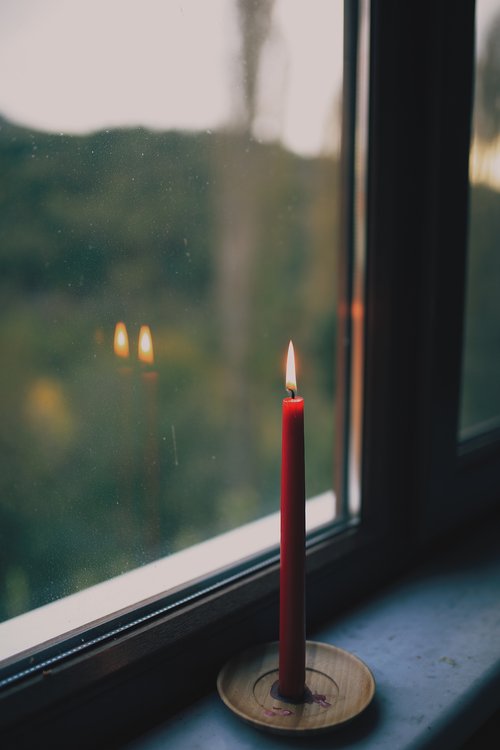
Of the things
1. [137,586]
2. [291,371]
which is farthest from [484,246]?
[137,586]

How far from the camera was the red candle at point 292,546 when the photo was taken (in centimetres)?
48

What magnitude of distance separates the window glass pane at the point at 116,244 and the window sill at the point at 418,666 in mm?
151

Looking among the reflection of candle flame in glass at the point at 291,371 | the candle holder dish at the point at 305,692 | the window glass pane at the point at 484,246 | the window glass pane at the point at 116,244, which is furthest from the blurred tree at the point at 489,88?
the candle holder dish at the point at 305,692

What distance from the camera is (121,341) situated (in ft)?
1.82

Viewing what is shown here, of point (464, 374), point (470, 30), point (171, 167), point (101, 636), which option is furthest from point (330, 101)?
→ point (101, 636)

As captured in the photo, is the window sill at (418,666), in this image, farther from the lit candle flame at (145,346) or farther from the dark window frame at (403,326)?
the lit candle flame at (145,346)

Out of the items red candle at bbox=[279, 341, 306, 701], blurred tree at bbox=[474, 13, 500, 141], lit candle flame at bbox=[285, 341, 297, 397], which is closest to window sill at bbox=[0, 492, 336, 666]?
red candle at bbox=[279, 341, 306, 701]

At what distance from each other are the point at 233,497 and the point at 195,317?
284mm

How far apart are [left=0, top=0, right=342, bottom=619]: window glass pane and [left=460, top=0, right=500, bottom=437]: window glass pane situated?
22 centimetres

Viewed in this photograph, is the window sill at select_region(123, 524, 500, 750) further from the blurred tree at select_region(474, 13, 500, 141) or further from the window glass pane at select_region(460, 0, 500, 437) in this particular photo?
the blurred tree at select_region(474, 13, 500, 141)

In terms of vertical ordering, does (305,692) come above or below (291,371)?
below

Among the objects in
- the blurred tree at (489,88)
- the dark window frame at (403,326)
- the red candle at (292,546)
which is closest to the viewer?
the red candle at (292,546)

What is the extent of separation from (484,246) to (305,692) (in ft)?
2.05

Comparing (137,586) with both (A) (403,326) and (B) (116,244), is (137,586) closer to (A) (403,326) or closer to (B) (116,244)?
(B) (116,244)
